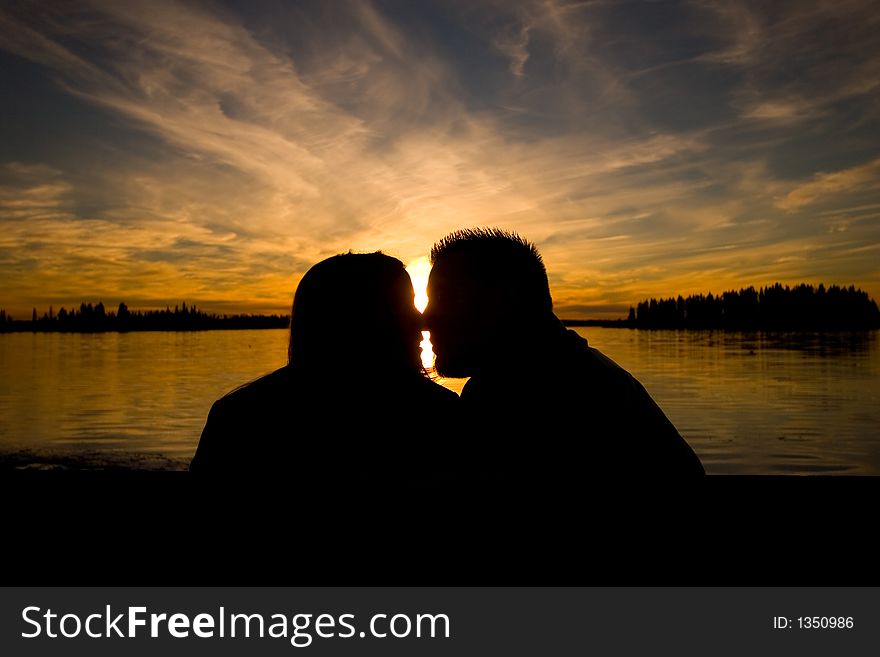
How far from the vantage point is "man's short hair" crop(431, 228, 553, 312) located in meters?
2.85

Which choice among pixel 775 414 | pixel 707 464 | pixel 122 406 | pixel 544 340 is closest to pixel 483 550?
pixel 544 340

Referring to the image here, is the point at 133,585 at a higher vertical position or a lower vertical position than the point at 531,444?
lower

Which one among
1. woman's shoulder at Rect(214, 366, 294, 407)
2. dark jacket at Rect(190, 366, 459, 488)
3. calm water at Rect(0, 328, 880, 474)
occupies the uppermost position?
woman's shoulder at Rect(214, 366, 294, 407)

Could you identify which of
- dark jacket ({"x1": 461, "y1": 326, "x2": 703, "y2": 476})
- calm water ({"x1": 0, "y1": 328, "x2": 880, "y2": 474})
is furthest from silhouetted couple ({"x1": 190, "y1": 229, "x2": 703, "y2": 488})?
calm water ({"x1": 0, "y1": 328, "x2": 880, "y2": 474})

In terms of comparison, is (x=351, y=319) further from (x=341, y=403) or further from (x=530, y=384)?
(x=530, y=384)

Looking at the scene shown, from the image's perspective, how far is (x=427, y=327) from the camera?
3.23 m

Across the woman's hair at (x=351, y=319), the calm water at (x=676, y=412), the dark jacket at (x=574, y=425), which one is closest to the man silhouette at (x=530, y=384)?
the dark jacket at (x=574, y=425)

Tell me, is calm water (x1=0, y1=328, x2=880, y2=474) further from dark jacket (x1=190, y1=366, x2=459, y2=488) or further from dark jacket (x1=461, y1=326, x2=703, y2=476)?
dark jacket (x1=461, y1=326, x2=703, y2=476)

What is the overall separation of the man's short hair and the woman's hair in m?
0.38

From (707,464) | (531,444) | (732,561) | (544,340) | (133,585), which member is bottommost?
(707,464)

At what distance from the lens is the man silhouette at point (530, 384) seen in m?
2.47

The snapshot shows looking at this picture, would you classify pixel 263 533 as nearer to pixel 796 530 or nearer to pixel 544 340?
pixel 544 340

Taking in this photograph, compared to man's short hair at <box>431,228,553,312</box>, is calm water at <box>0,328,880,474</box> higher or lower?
lower

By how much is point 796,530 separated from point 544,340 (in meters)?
1.52
